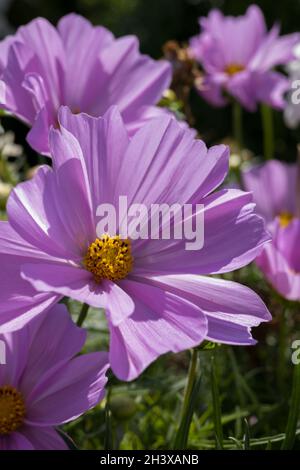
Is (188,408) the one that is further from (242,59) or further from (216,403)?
(242,59)

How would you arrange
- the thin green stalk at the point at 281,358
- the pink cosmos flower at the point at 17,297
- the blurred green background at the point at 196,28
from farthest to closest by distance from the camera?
1. the blurred green background at the point at 196,28
2. the thin green stalk at the point at 281,358
3. the pink cosmos flower at the point at 17,297

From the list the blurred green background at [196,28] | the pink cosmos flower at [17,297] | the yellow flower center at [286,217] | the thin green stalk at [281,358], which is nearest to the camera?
the pink cosmos flower at [17,297]

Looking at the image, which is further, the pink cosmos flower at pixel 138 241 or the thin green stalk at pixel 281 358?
the thin green stalk at pixel 281 358

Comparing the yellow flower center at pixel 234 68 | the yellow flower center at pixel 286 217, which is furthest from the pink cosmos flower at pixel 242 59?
the yellow flower center at pixel 286 217

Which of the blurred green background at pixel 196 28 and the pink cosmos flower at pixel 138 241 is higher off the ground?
the blurred green background at pixel 196 28

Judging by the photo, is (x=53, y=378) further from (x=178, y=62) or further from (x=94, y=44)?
(x=178, y=62)

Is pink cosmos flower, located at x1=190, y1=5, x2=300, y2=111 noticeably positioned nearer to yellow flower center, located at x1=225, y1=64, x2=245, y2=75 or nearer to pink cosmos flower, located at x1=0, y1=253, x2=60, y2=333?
yellow flower center, located at x1=225, y1=64, x2=245, y2=75

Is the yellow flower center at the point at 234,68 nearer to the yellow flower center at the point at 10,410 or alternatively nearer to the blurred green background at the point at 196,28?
the yellow flower center at the point at 10,410
